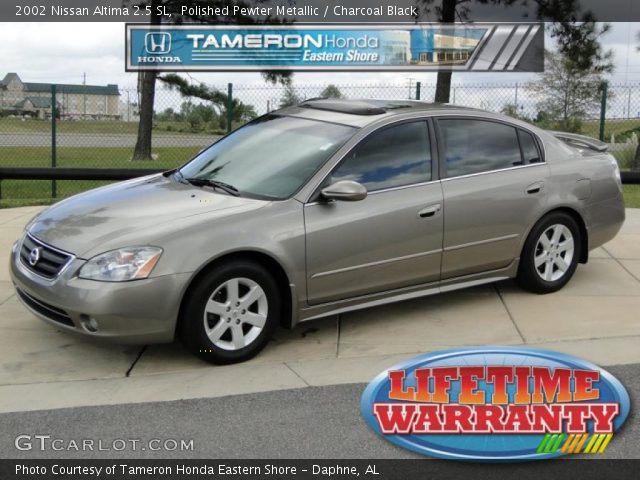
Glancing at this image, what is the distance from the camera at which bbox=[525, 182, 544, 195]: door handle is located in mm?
6264

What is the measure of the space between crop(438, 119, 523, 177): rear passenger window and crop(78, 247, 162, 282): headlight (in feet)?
7.73

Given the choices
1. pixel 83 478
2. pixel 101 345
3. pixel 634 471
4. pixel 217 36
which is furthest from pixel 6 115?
pixel 634 471

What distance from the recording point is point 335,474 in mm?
3646

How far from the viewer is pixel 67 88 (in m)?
14.7

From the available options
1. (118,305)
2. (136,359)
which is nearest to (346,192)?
(118,305)

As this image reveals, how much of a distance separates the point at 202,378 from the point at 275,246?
93 centimetres

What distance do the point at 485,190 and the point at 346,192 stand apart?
137 centimetres

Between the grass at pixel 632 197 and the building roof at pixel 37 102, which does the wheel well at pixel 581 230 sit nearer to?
the grass at pixel 632 197

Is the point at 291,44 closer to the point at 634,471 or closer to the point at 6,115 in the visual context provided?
the point at 6,115

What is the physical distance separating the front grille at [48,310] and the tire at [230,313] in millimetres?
699

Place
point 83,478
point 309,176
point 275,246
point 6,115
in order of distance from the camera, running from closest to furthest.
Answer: point 83,478 < point 275,246 < point 309,176 < point 6,115

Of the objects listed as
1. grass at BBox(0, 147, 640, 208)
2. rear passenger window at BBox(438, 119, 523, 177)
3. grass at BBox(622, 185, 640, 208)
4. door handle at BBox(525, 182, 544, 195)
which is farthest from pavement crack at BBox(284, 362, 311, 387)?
grass at BBox(0, 147, 640, 208)

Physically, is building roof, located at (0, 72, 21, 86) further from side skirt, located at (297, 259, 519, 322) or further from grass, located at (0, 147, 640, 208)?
side skirt, located at (297, 259, 519, 322)

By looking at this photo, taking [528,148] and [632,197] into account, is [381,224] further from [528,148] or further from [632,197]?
[632,197]
